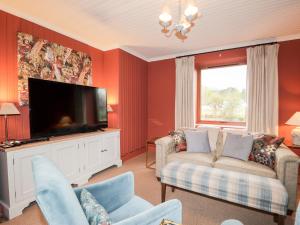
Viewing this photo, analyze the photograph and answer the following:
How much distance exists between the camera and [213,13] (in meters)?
2.41

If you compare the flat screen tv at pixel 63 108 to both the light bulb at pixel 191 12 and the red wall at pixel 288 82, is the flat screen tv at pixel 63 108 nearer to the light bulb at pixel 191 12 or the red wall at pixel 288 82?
the light bulb at pixel 191 12

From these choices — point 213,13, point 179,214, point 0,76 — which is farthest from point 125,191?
point 213,13

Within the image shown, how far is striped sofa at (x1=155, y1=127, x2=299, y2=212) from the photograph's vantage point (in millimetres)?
1949

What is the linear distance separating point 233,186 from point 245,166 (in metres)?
0.73

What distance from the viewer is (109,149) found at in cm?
330

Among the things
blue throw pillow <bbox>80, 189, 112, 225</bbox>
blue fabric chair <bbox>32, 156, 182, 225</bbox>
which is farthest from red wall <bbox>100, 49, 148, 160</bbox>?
blue throw pillow <bbox>80, 189, 112, 225</bbox>

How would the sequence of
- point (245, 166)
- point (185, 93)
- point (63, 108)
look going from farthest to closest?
point (185, 93) < point (63, 108) < point (245, 166)

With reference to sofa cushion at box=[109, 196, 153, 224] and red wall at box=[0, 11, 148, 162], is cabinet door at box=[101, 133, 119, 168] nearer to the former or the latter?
red wall at box=[0, 11, 148, 162]

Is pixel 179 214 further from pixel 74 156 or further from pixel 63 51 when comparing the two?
pixel 63 51

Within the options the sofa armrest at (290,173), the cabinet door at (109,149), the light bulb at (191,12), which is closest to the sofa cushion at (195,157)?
the sofa armrest at (290,173)

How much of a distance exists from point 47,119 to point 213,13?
114 inches

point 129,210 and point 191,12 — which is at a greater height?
point 191,12

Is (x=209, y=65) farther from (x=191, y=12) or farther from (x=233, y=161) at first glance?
(x=191, y=12)

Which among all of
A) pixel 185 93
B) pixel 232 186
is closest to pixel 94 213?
pixel 232 186
